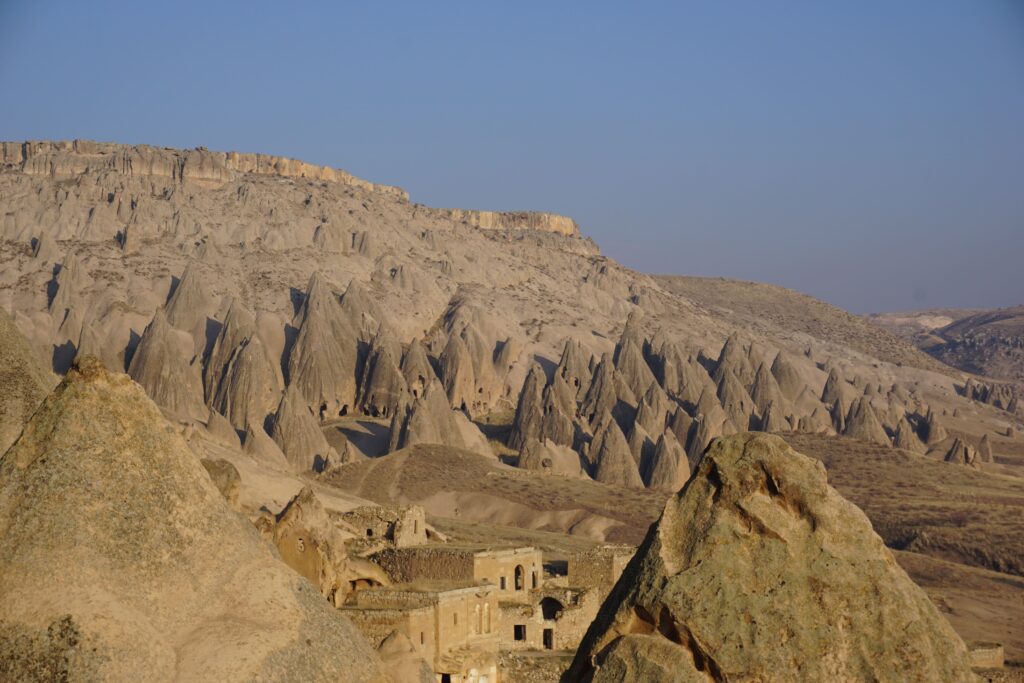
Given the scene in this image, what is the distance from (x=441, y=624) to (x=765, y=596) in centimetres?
1447

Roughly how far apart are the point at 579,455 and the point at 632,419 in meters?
9.05

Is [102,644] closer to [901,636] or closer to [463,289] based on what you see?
[901,636]

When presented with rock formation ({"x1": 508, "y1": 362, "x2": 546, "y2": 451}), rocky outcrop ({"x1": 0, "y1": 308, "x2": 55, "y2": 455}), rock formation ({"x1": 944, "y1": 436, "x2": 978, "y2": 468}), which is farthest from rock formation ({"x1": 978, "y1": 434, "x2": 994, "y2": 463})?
rocky outcrop ({"x1": 0, "y1": 308, "x2": 55, "y2": 455})

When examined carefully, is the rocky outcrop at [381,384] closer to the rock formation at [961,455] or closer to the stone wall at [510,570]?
the rock formation at [961,455]

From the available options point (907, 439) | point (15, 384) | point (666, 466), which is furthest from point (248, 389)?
point (15, 384)

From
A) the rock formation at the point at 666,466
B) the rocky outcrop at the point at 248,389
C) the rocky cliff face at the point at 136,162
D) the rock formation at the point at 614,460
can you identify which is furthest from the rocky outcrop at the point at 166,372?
the rocky cliff face at the point at 136,162

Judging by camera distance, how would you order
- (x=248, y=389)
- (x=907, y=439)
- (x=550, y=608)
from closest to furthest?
(x=550, y=608) → (x=248, y=389) → (x=907, y=439)

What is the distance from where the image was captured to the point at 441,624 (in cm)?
2261

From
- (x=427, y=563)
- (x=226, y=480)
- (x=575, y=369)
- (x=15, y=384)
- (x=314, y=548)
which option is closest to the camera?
(x=15, y=384)

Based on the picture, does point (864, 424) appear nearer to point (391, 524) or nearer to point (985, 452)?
point (985, 452)

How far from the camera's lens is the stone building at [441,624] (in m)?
20.3

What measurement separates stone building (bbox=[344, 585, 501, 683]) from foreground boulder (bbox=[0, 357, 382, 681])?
315 inches

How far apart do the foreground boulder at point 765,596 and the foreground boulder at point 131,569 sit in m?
2.66

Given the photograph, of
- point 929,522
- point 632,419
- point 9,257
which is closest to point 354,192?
point 9,257
